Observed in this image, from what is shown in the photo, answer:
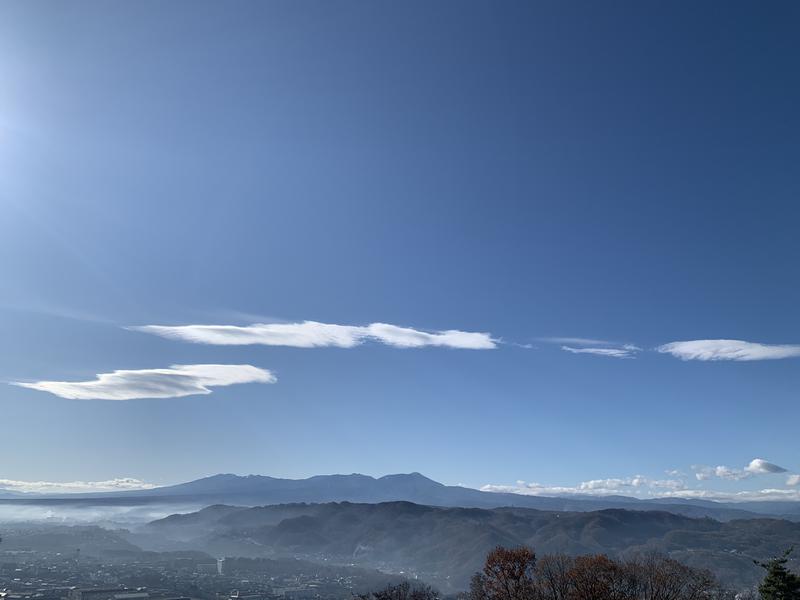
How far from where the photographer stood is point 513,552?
1688 inches

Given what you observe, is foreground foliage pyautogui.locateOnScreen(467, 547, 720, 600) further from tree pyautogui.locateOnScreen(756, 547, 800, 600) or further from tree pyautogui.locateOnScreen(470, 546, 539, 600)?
tree pyautogui.locateOnScreen(756, 547, 800, 600)

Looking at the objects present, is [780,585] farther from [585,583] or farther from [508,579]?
[508,579]

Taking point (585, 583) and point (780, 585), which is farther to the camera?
point (585, 583)

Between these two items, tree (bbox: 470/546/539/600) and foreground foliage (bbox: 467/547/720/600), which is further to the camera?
tree (bbox: 470/546/539/600)

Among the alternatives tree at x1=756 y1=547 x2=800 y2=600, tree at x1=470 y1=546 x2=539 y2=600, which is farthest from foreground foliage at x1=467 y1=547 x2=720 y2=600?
tree at x1=756 y1=547 x2=800 y2=600

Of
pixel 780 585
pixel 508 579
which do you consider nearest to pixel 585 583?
pixel 508 579

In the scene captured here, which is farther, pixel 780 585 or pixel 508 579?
pixel 508 579

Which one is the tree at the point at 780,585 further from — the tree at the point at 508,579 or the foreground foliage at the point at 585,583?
the tree at the point at 508,579

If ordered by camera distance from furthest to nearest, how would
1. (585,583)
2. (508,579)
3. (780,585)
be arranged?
(508,579) → (585,583) → (780,585)

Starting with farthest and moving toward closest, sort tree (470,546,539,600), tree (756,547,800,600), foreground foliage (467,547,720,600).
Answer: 1. tree (470,546,539,600)
2. foreground foliage (467,547,720,600)
3. tree (756,547,800,600)

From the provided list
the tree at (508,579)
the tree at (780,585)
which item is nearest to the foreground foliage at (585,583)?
the tree at (508,579)

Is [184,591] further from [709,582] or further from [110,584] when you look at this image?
[709,582]

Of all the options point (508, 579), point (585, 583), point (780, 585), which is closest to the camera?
point (780, 585)

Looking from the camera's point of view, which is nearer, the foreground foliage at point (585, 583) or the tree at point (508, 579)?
the foreground foliage at point (585, 583)
